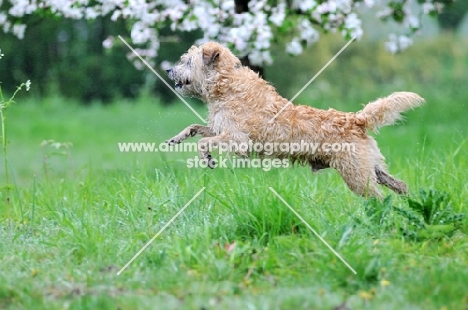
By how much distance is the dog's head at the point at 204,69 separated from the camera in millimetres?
6586

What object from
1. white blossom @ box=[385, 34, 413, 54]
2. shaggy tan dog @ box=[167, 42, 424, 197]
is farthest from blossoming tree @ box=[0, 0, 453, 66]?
shaggy tan dog @ box=[167, 42, 424, 197]

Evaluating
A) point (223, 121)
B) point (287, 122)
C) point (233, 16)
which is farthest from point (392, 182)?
point (233, 16)

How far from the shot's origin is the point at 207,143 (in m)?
6.19

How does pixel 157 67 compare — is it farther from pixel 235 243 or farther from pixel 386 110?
pixel 235 243

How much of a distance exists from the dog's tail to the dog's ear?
1340 mm

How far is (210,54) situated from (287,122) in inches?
37.0

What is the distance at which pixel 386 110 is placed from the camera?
6301mm

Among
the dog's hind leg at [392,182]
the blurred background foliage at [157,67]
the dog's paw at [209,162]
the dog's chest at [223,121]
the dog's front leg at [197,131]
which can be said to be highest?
the dog's chest at [223,121]

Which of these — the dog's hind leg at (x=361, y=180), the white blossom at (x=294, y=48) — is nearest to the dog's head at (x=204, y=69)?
the dog's hind leg at (x=361, y=180)

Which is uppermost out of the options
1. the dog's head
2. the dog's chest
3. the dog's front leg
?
the dog's head

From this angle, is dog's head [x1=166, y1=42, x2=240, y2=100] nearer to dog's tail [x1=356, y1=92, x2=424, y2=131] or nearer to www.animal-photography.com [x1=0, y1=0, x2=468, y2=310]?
www.animal-photography.com [x1=0, y1=0, x2=468, y2=310]

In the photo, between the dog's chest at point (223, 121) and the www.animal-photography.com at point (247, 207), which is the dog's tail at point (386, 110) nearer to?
the www.animal-photography.com at point (247, 207)

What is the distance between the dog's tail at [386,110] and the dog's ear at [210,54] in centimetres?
134

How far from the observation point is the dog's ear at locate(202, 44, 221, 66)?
657 centimetres
